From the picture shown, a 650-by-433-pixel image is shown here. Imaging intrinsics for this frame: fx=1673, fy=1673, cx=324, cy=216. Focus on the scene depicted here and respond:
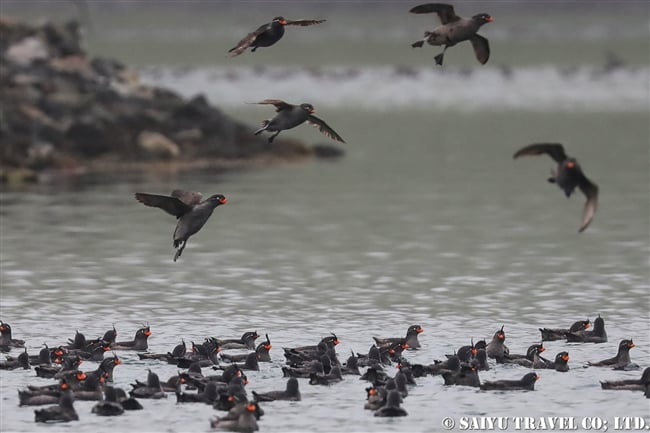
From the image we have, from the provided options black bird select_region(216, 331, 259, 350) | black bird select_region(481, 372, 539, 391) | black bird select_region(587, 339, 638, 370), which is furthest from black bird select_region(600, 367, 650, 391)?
black bird select_region(216, 331, 259, 350)

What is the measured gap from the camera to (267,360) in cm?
3603

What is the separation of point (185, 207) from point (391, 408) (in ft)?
18.6

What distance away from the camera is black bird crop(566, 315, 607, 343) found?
38531mm

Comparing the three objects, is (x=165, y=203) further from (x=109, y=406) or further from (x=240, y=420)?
(x=240, y=420)

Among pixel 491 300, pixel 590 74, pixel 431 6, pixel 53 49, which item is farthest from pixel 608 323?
pixel 590 74

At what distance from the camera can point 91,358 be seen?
1412 inches

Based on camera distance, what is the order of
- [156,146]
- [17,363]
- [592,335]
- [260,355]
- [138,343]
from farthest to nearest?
[156,146] → [592,335] → [138,343] → [260,355] → [17,363]

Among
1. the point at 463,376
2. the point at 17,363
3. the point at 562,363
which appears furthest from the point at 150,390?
the point at 562,363

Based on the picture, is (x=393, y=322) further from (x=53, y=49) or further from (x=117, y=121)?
(x=53, y=49)

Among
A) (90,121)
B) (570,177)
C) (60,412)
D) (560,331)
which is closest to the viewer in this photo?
(570,177)

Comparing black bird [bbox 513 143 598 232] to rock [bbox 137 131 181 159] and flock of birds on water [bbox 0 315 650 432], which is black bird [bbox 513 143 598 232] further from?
rock [bbox 137 131 181 159]

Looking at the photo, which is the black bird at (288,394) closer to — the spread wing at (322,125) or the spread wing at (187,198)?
the spread wing at (187,198)

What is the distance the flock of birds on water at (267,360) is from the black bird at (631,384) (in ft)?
0.07

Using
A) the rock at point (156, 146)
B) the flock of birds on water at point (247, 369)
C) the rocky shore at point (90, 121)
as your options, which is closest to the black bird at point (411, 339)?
the flock of birds on water at point (247, 369)
